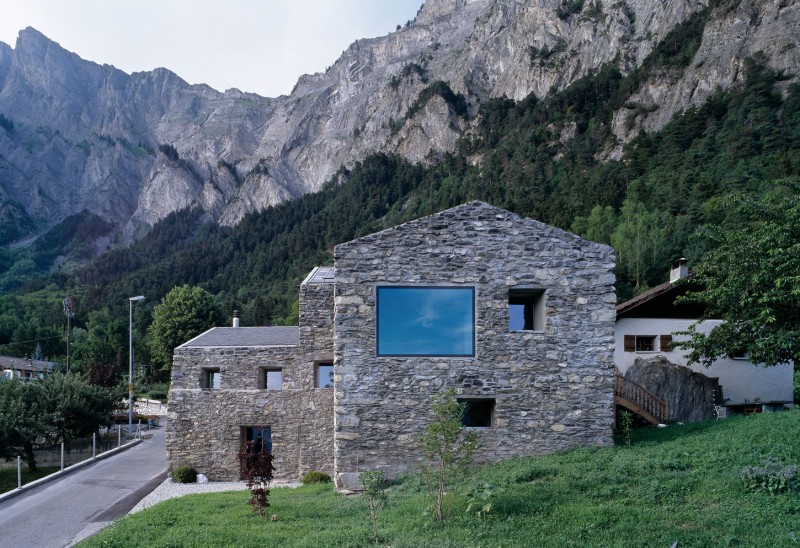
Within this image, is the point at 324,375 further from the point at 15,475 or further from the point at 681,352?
the point at 15,475

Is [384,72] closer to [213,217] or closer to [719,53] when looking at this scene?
[213,217]

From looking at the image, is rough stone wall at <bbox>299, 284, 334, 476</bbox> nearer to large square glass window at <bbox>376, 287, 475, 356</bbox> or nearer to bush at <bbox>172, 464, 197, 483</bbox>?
bush at <bbox>172, 464, 197, 483</bbox>

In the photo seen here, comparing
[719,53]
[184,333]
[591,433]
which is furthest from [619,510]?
[719,53]

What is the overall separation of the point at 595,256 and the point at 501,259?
235cm

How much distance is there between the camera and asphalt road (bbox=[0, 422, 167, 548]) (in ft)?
41.4

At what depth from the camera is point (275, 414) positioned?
1831cm

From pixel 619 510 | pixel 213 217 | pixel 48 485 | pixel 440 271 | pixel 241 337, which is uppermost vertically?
pixel 213 217

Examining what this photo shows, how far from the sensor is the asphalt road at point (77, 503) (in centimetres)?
1261

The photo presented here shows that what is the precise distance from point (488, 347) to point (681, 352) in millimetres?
12723

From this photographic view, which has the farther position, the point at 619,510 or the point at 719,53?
the point at 719,53

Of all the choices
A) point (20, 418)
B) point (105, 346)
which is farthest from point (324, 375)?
point (105, 346)

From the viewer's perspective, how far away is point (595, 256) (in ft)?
44.0

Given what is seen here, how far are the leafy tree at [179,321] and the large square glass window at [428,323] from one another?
3835 cm

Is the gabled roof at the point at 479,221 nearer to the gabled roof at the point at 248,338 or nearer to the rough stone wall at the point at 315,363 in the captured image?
the rough stone wall at the point at 315,363
